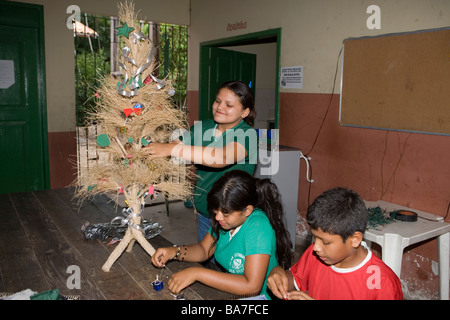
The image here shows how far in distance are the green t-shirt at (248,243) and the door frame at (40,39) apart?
154 inches

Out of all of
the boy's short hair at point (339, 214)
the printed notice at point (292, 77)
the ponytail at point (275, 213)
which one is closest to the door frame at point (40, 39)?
the printed notice at point (292, 77)

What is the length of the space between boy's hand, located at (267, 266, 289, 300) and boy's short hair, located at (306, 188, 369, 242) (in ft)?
0.90

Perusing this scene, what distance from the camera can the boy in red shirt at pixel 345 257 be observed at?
1285 millimetres

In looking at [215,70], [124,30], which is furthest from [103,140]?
[215,70]

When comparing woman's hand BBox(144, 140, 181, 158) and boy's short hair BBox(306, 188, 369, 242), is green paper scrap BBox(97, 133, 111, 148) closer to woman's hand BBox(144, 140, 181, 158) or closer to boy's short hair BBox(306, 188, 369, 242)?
woman's hand BBox(144, 140, 181, 158)

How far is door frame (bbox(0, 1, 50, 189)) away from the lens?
4359mm

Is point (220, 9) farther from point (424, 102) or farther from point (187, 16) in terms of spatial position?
point (424, 102)

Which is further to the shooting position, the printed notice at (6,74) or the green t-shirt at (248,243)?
the printed notice at (6,74)

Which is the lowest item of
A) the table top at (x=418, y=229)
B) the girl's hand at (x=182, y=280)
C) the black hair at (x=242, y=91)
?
the table top at (x=418, y=229)

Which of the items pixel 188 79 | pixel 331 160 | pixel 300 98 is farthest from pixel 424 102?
pixel 188 79

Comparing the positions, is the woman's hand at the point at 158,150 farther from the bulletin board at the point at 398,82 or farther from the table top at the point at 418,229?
the bulletin board at the point at 398,82

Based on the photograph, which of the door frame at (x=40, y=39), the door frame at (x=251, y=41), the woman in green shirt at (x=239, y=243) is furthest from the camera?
the door frame at (x=40, y=39)

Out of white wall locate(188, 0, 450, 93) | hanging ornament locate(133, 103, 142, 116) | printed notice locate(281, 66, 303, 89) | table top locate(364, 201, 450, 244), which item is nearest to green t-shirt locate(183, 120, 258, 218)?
hanging ornament locate(133, 103, 142, 116)

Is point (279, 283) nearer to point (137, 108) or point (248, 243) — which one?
point (248, 243)
